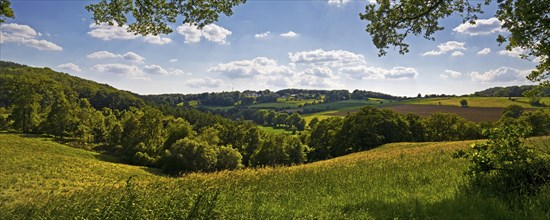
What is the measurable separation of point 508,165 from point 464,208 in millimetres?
1548

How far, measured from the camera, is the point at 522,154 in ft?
24.3

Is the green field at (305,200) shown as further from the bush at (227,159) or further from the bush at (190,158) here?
the bush at (227,159)

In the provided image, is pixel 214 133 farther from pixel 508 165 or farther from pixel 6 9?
pixel 508 165

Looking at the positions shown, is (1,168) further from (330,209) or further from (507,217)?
(507,217)

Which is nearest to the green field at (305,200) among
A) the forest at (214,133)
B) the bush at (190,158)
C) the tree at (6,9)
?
the tree at (6,9)

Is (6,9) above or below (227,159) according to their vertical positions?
above

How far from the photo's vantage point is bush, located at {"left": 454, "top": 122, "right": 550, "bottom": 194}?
23.7 ft

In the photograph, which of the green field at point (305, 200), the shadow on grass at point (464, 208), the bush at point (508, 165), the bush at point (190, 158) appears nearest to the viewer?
the shadow on grass at point (464, 208)

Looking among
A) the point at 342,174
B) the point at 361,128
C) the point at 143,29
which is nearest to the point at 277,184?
the point at 342,174

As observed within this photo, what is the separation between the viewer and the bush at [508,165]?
23.7 feet

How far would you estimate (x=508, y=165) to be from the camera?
7.34m

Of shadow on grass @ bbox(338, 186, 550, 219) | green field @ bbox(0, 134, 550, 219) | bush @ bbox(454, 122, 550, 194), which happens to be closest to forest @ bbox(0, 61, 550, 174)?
green field @ bbox(0, 134, 550, 219)

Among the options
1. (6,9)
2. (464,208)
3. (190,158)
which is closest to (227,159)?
(190,158)

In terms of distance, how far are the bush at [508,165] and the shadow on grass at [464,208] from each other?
38cm
